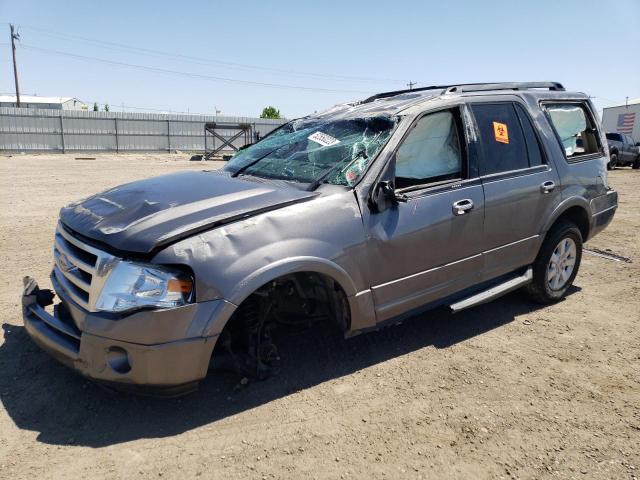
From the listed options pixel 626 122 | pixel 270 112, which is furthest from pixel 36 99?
pixel 626 122

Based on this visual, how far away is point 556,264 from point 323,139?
2.58 metres

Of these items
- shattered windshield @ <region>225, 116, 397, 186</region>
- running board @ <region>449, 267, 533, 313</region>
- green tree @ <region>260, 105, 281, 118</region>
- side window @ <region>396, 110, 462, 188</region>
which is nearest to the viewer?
shattered windshield @ <region>225, 116, 397, 186</region>

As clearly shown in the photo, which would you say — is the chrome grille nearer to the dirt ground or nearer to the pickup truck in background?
the dirt ground

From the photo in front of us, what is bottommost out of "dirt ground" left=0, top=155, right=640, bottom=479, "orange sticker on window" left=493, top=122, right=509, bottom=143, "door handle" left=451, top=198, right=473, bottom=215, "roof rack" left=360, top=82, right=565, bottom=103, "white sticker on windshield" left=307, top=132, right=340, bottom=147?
"dirt ground" left=0, top=155, right=640, bottom=479

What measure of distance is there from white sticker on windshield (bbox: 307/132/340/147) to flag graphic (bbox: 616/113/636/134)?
4449cm

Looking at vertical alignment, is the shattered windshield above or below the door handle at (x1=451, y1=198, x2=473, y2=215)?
above

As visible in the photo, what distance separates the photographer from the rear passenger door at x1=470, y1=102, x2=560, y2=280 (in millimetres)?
3922

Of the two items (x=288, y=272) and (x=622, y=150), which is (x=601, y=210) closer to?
(x=288, y=272)

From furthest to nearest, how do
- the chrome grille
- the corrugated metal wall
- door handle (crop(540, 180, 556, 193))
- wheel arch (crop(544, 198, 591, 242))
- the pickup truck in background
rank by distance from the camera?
1. the corrugated metal wall
2. the pickup truck in background
3. wheel arch (crop(544, 198, 591, 242))
4. door handle (crop(540, 180, 556, 193))
5. the chrome grille

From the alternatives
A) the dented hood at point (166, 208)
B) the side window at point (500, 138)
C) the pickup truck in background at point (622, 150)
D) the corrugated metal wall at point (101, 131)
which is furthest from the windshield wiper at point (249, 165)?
the corrugated metal wall at point (101, 131)

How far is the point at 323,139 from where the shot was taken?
3.74 metres

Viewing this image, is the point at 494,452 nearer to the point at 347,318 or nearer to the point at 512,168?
the point at 347,318

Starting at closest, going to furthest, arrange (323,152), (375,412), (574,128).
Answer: (375,412) < (323,152) < (574,128)

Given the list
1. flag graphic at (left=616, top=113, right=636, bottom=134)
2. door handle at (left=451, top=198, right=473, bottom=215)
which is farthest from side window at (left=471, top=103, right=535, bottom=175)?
flag graphic at (left=616, top=113, right=636, bottom=134)
